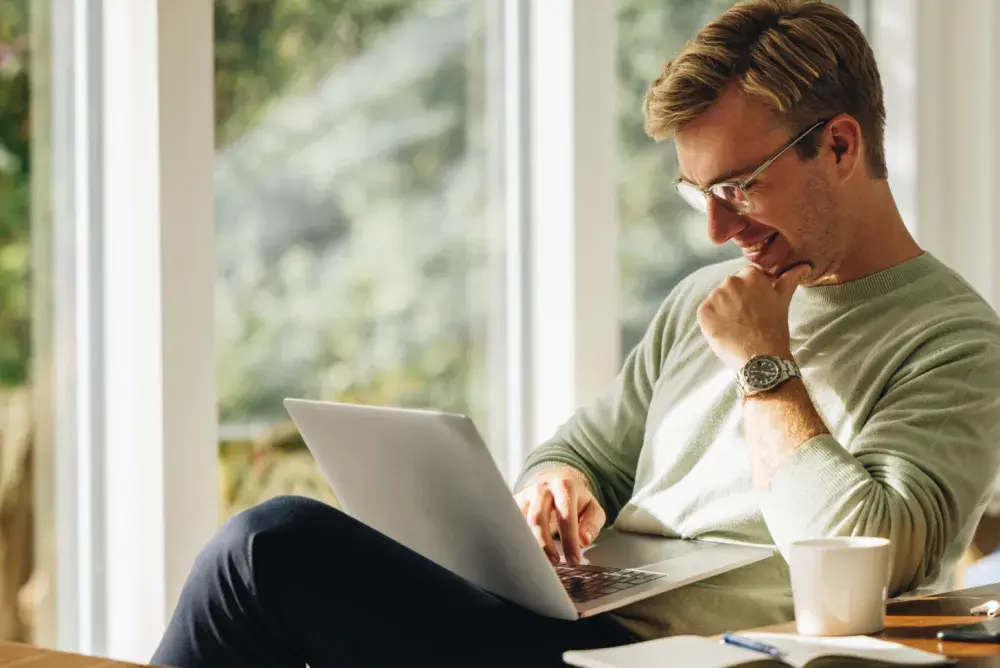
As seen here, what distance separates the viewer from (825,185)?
1454 millimetres

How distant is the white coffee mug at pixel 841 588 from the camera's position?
0.95 m

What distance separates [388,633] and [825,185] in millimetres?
728

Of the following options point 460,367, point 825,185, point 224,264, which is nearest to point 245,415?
point 224,264

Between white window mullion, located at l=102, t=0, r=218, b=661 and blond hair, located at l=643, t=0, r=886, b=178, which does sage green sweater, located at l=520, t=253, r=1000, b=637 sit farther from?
white window mullion, located at l=102, t=0, r=218, b=661

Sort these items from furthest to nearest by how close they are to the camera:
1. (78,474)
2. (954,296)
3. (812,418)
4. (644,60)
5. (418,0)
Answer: (644,60), (418,0), (78,474), (954,296), (812,418)

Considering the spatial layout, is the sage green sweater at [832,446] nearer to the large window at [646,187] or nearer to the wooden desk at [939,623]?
the wooden desk at [939,623]

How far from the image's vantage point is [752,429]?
1.32 m

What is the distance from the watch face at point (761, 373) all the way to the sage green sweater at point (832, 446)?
91mm

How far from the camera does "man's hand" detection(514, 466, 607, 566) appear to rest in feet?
4.70

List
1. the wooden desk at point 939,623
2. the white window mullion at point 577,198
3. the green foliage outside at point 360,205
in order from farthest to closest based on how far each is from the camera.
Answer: the white window mullion at point 577,198 → the green foliage outside at point 360,205 → the wooden desk at point 939,623

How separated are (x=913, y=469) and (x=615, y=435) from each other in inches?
20.8

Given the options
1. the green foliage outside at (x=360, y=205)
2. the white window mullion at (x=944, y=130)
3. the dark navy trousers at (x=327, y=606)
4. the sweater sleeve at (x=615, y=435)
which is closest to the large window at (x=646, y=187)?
the green foliage outside at (x=360, y=205)

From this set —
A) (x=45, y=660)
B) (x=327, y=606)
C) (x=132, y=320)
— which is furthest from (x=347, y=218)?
(x=45, y=660)

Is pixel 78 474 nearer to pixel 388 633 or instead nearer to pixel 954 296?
pixel 388 633
